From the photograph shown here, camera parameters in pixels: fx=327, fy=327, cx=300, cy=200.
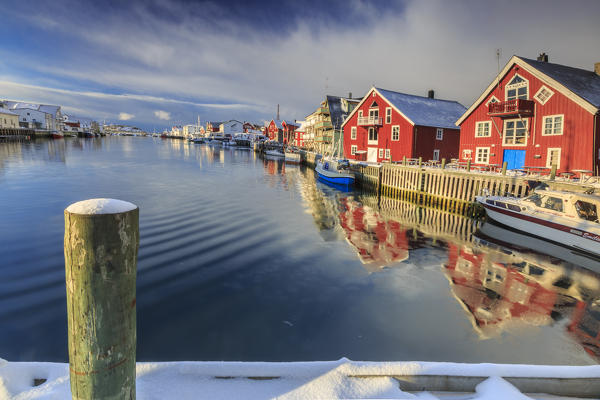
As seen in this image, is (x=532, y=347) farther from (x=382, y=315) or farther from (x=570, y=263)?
(x=570, y=263)

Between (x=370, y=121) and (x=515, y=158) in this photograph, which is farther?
(x=370, y=121)

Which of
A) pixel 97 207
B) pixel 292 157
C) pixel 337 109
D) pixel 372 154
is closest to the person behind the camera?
pixel 97 207

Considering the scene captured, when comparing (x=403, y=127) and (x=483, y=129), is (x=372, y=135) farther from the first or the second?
(x=483, y=129)

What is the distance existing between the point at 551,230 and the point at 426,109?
28.0m

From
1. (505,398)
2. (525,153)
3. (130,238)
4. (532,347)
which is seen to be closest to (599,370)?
(505,398)

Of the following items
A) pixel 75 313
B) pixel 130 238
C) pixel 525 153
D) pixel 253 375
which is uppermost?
pixel 525 153

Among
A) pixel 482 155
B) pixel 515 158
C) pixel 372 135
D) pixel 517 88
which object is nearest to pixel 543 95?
pixel 517 88

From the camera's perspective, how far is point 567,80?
22.8m

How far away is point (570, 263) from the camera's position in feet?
42.1

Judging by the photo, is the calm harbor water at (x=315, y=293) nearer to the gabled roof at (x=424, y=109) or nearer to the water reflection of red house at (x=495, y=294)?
the water reflection of red house at (x=495, y=294)

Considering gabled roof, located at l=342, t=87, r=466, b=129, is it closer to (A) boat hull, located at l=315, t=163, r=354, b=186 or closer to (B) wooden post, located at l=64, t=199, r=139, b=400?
(A) boat hull, located at l=315, t=163, r=354, b=186

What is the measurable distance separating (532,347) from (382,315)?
322 centimetres

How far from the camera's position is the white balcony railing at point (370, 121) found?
38.7 meters

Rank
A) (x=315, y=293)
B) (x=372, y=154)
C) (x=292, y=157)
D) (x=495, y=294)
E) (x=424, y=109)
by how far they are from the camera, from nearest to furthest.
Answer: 1. (x=315, y=293)
2. (x=495, y=294)
3. (x=424, y=109)
4. (x=372, y=154)
5. (x=292, y=157)
